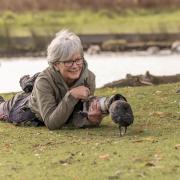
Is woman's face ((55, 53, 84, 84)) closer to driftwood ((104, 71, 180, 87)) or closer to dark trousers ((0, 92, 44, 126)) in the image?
dark trousers ((0, 92, 44, 126))

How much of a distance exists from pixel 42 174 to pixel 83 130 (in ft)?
6.36

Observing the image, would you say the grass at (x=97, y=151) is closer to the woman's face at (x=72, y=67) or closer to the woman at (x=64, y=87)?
the woman at (x=64, y=87)

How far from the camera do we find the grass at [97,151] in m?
5.89

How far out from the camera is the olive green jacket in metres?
7.70

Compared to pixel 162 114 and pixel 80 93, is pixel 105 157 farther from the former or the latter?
pixel 162 114

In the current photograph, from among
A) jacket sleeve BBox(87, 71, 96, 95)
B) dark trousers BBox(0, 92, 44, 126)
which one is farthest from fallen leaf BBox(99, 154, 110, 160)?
dark trousers BBox(0, 92, 44, 126)

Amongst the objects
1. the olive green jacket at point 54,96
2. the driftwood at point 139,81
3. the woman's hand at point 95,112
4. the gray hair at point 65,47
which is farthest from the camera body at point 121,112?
the driftwood at point 139,81

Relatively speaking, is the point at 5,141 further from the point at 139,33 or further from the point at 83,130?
the point at 139,33

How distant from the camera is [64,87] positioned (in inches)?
312

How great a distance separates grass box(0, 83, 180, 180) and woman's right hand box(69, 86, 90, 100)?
35 cm

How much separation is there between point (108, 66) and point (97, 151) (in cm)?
2283

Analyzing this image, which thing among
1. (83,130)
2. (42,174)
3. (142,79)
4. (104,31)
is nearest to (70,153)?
(42,174)

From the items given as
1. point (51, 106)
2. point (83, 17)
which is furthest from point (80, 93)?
point (83, 17)

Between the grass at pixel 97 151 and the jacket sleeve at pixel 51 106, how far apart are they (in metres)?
0.12
